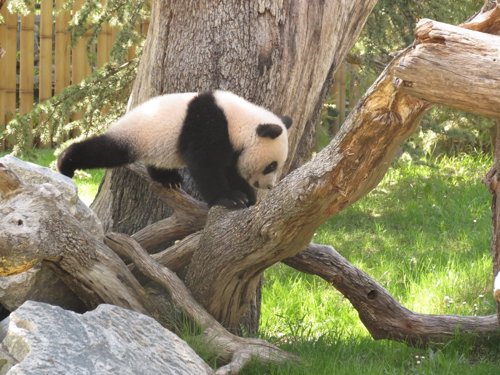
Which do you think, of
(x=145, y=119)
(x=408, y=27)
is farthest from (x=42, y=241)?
(x=408, y=27)

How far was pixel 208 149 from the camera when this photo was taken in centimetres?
441

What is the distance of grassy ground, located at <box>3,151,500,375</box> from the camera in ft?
13.1

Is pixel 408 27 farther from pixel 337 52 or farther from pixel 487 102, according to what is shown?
pixel 487 102

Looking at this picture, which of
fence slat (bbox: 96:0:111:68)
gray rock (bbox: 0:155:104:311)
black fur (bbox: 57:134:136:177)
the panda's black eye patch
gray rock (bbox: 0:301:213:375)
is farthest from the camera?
fence slat (bbox: 96:0:111:68)

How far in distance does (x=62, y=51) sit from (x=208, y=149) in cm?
676

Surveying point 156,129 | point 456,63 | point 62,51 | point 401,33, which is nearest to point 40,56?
point 62,51

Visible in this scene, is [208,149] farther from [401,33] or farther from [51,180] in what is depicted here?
[401,33]

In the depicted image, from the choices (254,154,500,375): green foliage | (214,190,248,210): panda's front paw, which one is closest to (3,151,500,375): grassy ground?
(254,154,500,375): green foliage

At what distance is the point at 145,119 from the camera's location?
14.3 feet

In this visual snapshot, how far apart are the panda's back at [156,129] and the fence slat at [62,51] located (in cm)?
649

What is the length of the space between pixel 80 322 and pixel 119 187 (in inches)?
58.3

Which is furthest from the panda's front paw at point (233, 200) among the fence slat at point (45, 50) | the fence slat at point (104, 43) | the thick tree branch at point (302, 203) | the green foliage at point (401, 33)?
the fence slat at point (45, 50)

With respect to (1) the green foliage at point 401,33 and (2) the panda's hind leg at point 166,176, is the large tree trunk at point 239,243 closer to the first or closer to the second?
(2) the panda's hind leg at point 166,176

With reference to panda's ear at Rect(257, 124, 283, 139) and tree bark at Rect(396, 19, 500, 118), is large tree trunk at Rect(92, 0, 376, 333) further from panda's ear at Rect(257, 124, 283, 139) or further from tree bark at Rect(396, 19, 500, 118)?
tree bark at Rect(396, 19, 500, 118)
